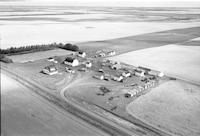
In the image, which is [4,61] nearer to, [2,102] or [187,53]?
[2,102]

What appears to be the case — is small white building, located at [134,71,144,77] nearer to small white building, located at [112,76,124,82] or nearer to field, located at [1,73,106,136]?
small white building, located at [112,76,124,82]

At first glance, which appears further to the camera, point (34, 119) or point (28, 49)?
point (28, 49)

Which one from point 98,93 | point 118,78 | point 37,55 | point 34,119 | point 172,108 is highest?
point 37,55

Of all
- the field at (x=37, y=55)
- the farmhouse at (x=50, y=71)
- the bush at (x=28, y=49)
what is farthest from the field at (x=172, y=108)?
the bush at (x=28, y=49)

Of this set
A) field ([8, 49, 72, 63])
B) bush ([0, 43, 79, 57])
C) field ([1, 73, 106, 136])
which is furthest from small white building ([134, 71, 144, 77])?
bush ([0, 43, 79, 57])

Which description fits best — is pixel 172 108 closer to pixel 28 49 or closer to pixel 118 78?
pixel 118 78

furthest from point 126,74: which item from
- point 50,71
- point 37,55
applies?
point 37,55
